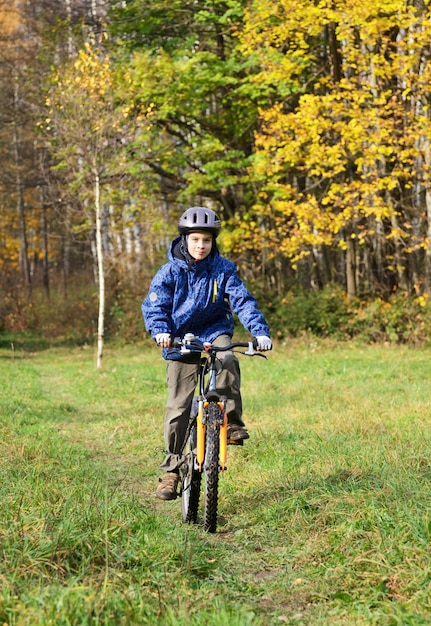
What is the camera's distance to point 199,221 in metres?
5.96

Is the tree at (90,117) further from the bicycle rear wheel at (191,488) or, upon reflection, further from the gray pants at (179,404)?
the bicycle rear wheel at (191,488)

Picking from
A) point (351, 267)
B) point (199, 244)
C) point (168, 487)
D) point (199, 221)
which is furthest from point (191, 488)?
point (351, 267)

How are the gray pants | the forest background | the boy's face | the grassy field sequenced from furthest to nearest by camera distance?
1. the forest background
2. the gray pants
3. the boy's face
4. the grassy field

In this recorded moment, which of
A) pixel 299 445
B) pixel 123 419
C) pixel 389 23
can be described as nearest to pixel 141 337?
pixel 389 23

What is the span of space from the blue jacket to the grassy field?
1341 millimetres

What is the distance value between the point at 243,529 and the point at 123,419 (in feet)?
17.7

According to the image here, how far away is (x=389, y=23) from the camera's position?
16797mm

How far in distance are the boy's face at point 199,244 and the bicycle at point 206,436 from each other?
0.66 meters

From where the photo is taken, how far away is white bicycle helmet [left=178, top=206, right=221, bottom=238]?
5949 mm

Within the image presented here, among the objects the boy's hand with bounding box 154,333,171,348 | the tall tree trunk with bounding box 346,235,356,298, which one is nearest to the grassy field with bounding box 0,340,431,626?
the boy's hand with bounding box 154,333,171,348

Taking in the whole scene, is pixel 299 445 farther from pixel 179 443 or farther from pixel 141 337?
pixel 141 337

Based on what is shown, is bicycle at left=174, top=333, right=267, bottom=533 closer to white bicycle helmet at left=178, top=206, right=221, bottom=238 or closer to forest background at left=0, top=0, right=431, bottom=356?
white bicycle helmet at left=178, top=206, right=221, bottom=238

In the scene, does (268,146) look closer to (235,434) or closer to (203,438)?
(235,434)

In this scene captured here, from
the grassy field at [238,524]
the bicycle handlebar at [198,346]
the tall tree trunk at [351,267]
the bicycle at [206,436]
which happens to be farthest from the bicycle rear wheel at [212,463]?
the tall tree trunk at [351,267]
